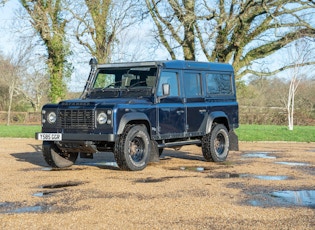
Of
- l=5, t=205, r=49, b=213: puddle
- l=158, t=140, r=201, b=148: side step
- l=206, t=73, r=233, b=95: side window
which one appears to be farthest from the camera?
l=206, t=73, r=233, b=95: side window

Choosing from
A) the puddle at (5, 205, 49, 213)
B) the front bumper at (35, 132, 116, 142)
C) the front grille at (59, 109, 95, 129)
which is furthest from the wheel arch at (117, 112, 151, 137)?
the puddle at (5, 205, 49, 213)

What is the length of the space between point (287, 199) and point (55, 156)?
211 inches

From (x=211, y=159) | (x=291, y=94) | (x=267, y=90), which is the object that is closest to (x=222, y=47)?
(x=291, y=94)

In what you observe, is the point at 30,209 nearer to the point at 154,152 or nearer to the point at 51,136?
the point at 51,136

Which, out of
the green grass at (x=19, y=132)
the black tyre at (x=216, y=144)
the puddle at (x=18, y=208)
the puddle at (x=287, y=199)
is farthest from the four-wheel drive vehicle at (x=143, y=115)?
the green grass at (x=19, y=132)

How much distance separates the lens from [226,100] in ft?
43.5

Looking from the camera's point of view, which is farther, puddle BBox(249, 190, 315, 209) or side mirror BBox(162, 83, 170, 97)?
side mirror BBox(162, 83, 170, 97)

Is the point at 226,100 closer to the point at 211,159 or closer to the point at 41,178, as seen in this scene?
the point at 211,159

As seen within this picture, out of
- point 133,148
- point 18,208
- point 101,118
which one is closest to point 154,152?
point 133,148

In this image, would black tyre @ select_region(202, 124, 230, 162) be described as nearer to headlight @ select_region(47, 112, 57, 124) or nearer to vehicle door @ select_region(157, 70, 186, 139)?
vehicle door @ select_region(157, 70, 186, 139)

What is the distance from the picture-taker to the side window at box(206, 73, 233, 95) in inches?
500

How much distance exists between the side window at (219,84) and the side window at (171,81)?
3.94 ft

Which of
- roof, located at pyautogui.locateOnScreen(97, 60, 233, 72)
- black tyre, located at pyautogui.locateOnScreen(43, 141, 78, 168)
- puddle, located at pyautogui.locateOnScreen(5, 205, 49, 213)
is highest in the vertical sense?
roof, located at pyautogui.locateOnScreen(97, 60, 233, 72)

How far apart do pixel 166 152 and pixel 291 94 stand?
1606 centimetres
